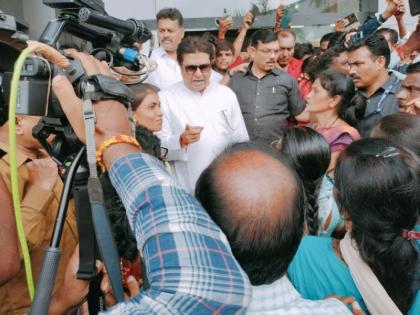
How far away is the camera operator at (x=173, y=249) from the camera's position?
57 centimetres

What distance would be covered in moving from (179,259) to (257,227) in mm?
206

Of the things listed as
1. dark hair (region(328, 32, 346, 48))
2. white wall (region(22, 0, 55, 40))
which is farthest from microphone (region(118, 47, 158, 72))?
white wall (region(22, 0, 55, 40))

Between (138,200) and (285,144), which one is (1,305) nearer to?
(138,200)

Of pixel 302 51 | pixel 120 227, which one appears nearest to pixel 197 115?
pixel 120 227

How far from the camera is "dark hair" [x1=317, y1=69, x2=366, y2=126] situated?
2.87m

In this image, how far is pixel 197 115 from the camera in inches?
118

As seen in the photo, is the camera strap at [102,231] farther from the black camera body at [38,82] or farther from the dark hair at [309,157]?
the dark hair at [309,157]

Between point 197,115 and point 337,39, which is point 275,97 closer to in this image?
point 197,115

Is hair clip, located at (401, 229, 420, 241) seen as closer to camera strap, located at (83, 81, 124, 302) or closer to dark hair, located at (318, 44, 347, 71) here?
camera strap, located at (83, 81, 124, 302)

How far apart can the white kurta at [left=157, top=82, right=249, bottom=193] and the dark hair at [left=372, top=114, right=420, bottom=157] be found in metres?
1.21

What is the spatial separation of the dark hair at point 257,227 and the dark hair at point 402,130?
1.05 metres

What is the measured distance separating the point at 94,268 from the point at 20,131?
0.73 m

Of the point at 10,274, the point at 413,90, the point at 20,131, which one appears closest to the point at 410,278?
the point at 10,274

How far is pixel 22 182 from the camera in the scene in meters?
1.29
